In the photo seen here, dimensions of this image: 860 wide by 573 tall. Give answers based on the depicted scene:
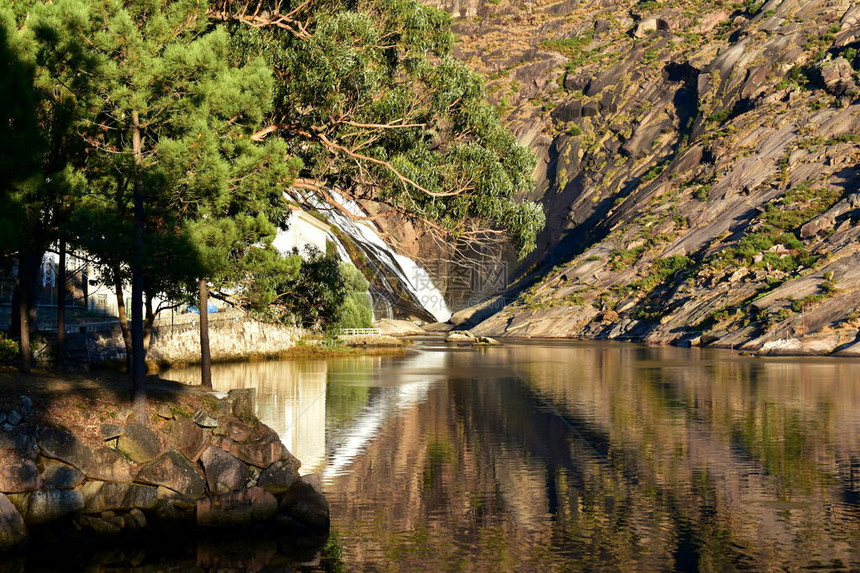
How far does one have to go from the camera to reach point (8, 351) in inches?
1200

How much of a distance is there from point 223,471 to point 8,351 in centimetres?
1410

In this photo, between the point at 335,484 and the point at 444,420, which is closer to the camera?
the point at 335,484

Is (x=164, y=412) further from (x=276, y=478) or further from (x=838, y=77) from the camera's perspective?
(x=838, y=77)

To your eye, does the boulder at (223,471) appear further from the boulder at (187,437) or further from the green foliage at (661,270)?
the green foliage at (661,270)

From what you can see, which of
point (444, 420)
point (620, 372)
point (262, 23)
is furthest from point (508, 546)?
point (620, 372)

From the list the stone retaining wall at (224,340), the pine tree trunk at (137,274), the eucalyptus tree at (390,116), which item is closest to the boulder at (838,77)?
Answer: the stone retaining wall at (224,340)

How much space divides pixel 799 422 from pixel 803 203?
264 ft

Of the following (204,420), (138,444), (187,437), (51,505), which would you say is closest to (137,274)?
(204,420)

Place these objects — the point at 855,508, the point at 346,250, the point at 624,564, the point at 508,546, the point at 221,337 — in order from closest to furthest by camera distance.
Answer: the point at 624,564 < the point at 508,546 < the point at 855,508 < the point at 221,337 < the point at 346,250

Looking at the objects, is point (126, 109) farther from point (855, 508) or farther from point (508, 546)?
point (855, 508)

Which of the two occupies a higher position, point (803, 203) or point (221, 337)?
point (803, 203)

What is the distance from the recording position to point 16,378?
75.2ft

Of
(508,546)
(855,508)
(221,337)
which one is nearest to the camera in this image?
(508,546)

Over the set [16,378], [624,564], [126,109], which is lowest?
[624,564]
